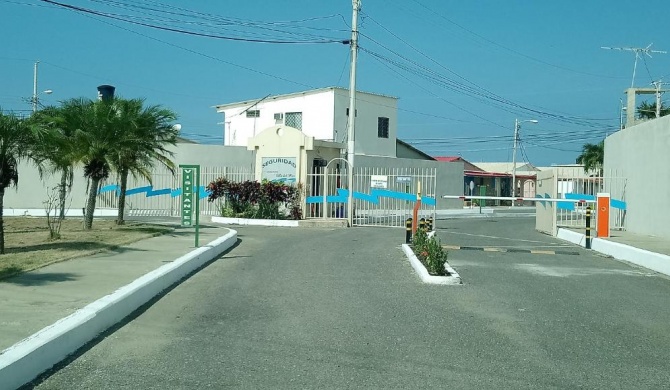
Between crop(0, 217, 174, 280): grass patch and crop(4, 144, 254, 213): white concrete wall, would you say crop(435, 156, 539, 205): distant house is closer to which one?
crop(4, 144, 254, 213): white concrete wall

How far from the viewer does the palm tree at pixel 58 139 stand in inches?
556

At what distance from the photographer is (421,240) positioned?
1548cm

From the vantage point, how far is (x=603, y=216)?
19688mm

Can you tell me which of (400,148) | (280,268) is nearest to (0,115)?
(280,268)

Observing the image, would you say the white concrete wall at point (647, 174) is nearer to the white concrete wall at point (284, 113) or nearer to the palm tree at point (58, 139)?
the palm tree at point (58, 139)

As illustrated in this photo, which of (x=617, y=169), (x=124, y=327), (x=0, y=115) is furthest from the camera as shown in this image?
(x=617, y=169)

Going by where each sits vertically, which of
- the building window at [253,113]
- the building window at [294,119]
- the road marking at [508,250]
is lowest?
the road marking at [508,250]

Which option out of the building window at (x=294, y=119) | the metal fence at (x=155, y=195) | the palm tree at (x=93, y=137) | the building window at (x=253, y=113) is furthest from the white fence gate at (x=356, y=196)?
the building window at (x=253, y=113)

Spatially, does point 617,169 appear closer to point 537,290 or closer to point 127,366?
point 537,290

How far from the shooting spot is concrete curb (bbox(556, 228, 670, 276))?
14336 millimetres

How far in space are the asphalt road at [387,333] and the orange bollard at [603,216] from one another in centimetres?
553

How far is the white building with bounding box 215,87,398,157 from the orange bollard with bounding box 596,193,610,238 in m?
26.0

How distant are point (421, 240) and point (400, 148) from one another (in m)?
38.0

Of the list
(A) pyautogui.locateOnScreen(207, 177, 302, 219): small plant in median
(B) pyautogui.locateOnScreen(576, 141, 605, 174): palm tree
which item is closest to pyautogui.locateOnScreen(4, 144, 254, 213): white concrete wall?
(A) pyautogui.locateOnScreen(207, 177, 302, 219): small plant in median
